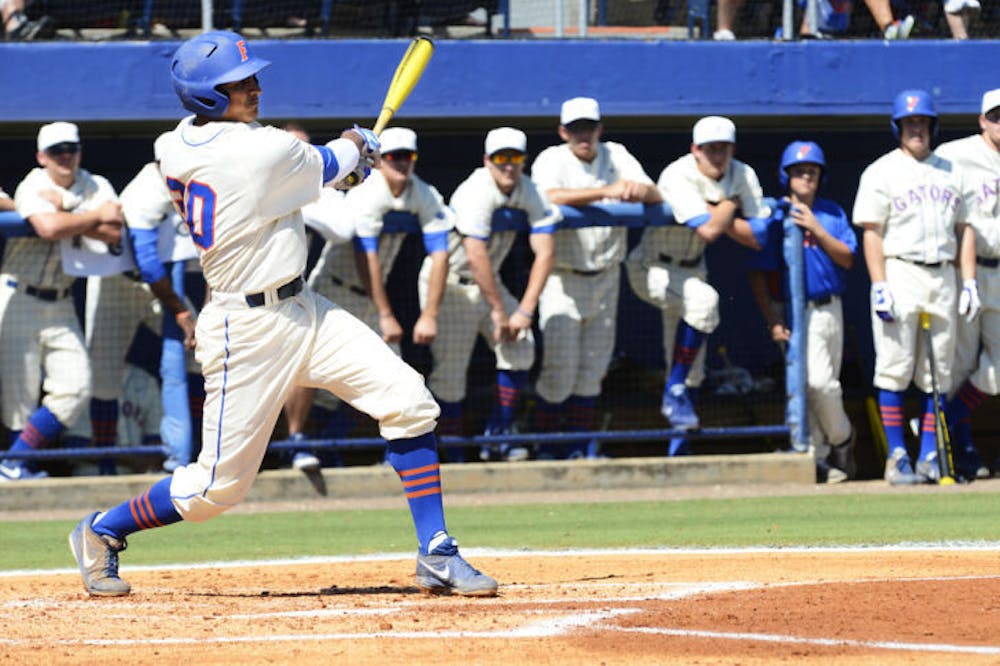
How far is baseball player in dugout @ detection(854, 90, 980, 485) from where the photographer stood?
9.02m

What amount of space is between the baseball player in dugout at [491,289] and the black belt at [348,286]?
1.12ft

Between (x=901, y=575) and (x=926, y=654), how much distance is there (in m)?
1.48

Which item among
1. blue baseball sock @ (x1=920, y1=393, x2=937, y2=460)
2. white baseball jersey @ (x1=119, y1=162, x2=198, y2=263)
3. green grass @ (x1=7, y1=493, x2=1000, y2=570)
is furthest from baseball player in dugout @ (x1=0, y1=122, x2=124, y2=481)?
blue baseball sock @ (x1=920, y1=393, x2=937, y2=460)

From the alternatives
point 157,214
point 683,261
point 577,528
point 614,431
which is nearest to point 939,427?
point 683,261

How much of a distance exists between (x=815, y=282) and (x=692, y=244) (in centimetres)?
73

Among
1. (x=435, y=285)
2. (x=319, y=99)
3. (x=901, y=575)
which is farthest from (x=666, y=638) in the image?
(x=319, y=99)

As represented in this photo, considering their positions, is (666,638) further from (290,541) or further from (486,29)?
(486,29)

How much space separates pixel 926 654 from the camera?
423 cm

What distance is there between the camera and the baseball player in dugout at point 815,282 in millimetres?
9281

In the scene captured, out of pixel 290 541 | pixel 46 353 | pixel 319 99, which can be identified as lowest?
pixel 290 541

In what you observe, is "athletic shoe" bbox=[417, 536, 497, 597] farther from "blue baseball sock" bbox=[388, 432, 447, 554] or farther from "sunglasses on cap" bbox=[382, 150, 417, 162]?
"sunglasses on cap" bbox=[382, 150, 417, 162]

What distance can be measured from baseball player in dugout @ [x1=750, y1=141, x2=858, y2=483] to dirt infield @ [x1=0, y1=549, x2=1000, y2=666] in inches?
116

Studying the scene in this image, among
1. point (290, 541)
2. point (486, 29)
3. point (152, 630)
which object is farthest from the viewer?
point (486, 29)

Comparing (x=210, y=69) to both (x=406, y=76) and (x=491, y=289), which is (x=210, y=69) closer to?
(x=406, y=76)
